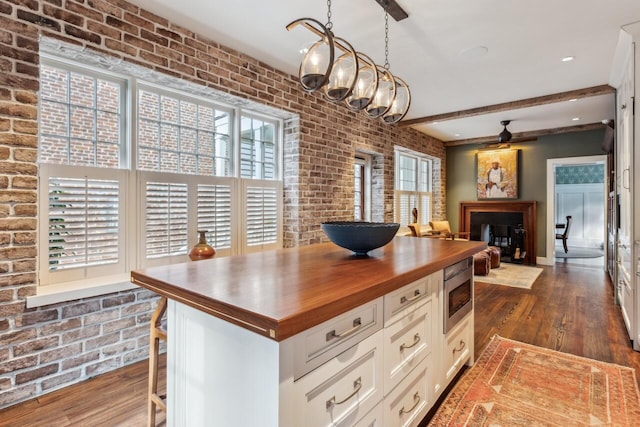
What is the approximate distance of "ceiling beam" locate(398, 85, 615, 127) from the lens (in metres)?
4.01

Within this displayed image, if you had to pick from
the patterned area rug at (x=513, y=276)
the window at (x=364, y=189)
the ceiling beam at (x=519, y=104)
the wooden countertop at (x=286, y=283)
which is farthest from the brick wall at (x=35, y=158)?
the patterned area rug at (x=513, y=276)

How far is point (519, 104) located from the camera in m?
4.55

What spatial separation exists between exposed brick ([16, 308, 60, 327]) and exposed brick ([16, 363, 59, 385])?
0.95ft

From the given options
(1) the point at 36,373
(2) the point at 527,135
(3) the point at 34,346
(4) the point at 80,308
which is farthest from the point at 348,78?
(2) the point at 527,135

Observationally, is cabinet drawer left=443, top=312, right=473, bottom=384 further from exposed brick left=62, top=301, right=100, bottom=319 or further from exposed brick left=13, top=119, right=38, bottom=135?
exposed brick left=13, top=119, right=38, bottom=135

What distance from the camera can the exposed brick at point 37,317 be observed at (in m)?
1.98

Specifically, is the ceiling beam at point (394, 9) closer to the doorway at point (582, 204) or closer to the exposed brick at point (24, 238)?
the exposed brick at point (24, 238)

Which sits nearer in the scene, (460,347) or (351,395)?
(351,395)

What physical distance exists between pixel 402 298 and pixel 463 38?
2508 millimetres

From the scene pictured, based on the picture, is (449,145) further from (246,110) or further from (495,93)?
(246,110)

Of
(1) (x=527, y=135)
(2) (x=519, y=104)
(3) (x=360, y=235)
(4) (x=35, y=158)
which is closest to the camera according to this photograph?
(3) (x=360, y=235)

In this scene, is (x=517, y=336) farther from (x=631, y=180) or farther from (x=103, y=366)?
(x=103, y=366)

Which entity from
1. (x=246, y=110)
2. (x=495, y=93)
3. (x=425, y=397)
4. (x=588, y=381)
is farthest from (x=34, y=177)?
(x=495, y=93)

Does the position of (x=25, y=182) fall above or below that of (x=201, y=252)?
above
